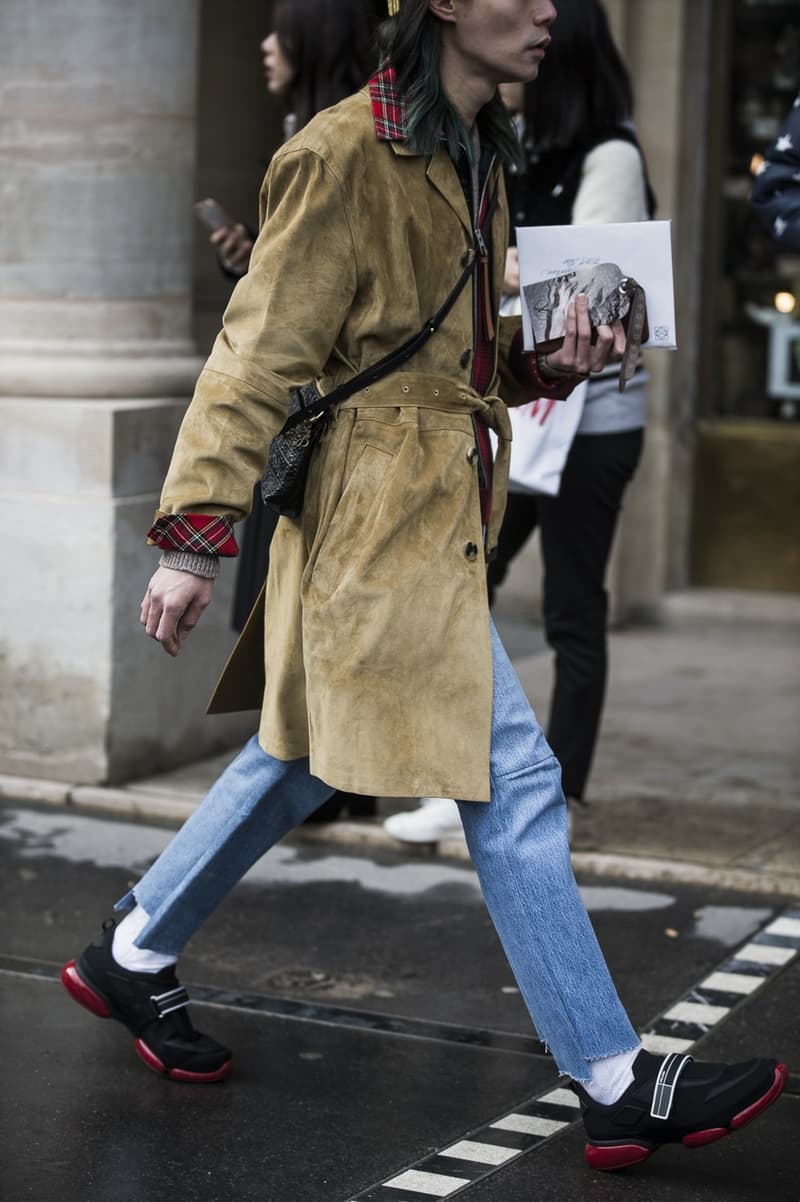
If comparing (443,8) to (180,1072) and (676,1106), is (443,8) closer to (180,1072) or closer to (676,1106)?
(676,1106)

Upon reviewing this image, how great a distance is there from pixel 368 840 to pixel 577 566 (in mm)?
900

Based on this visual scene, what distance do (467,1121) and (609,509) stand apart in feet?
6.45

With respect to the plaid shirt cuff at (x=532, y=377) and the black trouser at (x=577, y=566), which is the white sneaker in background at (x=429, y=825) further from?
the plaid shirt cuff at (x=532, y=377)

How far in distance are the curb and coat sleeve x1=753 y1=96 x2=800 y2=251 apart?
157cm

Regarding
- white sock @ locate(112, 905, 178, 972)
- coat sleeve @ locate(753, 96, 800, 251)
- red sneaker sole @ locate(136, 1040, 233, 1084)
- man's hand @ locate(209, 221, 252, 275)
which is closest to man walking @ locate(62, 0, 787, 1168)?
white sock @ locate(112, 905, 178, 972)

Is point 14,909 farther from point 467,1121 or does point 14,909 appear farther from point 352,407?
point 352,407

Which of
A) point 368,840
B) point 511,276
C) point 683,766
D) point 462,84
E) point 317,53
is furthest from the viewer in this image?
point 683,766

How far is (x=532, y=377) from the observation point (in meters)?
3.94

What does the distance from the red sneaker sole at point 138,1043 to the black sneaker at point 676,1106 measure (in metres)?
0.76

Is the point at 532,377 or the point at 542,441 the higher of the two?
the point at 532,377

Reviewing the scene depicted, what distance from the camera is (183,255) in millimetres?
6172

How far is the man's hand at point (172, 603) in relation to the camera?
134 inches

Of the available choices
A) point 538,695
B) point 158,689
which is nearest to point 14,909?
point 158,689

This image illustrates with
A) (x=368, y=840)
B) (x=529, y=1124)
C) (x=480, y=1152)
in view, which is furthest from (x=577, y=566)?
(x=480, y=1152)
